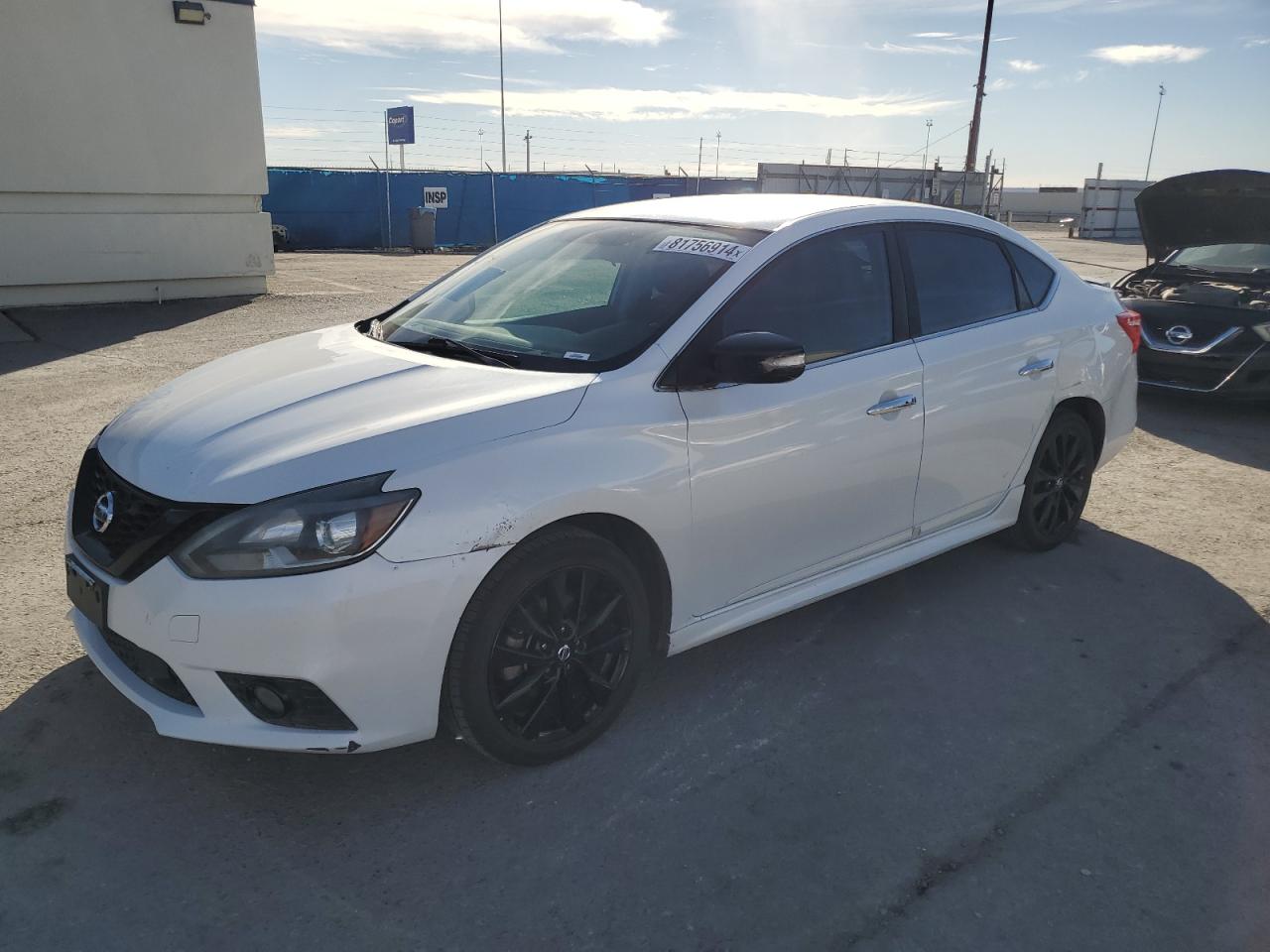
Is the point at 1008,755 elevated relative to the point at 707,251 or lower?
lower

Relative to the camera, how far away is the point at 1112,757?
3258 mm

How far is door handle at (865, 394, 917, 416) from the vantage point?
12.1 feet

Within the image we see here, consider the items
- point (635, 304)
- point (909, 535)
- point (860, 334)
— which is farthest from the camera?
point (909, 535)

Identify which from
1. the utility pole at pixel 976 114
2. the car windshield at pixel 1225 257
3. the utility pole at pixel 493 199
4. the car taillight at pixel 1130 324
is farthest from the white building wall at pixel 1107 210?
the car taillight at pixel 1130 324

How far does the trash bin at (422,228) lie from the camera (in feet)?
76.7

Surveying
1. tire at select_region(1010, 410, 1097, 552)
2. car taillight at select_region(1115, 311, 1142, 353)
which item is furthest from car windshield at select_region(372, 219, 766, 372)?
car taillight at select_region(1115, 311, 1142, 353)

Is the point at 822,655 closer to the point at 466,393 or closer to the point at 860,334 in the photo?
the point at 860,334

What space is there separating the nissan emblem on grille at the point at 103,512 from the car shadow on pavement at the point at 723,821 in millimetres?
702

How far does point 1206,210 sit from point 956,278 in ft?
18.3

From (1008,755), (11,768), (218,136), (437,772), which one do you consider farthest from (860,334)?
(218,136)

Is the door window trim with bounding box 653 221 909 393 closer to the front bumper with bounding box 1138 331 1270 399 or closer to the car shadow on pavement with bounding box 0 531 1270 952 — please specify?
the car shadow on pavement with bounding box 0 531 1270 952

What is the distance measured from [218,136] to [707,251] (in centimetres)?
1077

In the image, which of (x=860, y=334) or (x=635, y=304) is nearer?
(x=635, y=304)

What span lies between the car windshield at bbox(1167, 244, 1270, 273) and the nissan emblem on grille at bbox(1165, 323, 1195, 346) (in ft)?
3.52
